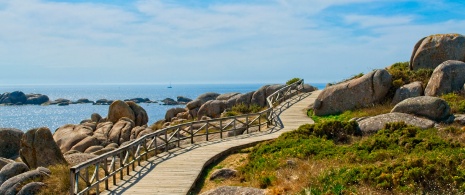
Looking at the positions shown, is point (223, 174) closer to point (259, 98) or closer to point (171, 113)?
point (259, 98)

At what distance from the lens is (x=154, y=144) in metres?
23.4

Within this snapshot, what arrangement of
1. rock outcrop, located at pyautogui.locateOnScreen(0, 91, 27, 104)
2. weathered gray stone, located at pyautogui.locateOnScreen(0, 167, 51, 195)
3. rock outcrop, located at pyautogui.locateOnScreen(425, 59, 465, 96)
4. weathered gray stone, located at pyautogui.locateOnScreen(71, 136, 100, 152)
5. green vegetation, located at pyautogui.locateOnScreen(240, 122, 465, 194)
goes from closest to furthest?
green vegetation, located at pyautogui.locateOnScreen(240, 122, 465, 194)
weathered gray stone, located at pyautogui.locateOnScreen(0, 167, 51, 195)
rock outcrop, located at pyautogui.locateOnScreen(425, 59, 465, 96)
weathered gray stone, located at pyautogui.locateOnScreen(71, 136, 100, 152)
rock outcrop, located at pyautogui.locateOnScreen(0, 91, 27, 104)

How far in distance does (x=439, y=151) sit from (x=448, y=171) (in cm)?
317

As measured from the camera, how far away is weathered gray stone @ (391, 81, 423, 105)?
30.1 metres

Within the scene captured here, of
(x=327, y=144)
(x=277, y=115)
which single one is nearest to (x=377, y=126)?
(x=327, y=144)

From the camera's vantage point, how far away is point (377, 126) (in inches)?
896

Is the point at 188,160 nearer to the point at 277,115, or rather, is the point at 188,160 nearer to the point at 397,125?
the point at 397,125

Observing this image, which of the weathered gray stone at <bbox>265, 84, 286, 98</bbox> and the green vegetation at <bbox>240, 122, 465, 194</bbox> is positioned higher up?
the weathered gray stone at <bbox>265, 84, 286, 98</bbox>

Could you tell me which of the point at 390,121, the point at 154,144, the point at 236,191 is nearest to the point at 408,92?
the point at 390,121

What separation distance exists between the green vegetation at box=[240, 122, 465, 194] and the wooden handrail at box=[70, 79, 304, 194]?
4.42 metres

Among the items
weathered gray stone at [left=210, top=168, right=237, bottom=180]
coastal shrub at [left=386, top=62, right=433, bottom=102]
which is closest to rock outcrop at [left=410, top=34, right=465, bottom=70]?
coastal shrub at [left=386, top=62, right=433, bottom=102]

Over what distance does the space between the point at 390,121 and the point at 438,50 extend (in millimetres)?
13775

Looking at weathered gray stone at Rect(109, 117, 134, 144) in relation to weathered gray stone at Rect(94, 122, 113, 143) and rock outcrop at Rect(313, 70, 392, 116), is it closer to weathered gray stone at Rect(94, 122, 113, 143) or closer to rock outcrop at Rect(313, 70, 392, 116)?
weathered gray stone at Rect(94, 122, 113, 143)

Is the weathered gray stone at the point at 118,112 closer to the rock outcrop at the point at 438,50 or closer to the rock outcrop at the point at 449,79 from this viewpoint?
the rock outcrop at the point at 438,50
